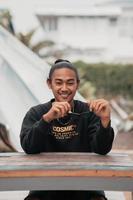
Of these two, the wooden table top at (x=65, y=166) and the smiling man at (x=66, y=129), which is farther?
the smiling man at (x=66, y=129)

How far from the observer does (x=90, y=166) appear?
173cm

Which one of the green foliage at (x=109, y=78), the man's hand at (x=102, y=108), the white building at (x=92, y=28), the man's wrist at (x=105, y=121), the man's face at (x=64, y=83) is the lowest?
the man's wrist at (x=105, y=121)

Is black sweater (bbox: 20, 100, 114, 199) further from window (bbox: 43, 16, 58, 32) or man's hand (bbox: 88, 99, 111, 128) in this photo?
window (bbox: 43, 16, 58, 32)

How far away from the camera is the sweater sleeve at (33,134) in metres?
1.94

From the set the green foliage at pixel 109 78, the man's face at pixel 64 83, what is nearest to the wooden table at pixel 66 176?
the man's face at pixel 64 83

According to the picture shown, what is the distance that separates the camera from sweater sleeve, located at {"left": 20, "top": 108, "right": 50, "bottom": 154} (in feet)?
6.36

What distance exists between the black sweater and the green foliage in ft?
29.6

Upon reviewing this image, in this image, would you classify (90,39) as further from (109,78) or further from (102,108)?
(102,108)

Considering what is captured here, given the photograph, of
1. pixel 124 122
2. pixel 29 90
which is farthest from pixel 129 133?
pixel 29 90

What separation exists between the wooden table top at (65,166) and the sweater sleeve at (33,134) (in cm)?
5

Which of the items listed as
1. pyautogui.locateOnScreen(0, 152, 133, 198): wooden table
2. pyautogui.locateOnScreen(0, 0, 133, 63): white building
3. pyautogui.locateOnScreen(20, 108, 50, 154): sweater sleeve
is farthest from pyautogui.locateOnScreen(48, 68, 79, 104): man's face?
pyautogui.locateOnScreen(0, 0, 133, 63): white building

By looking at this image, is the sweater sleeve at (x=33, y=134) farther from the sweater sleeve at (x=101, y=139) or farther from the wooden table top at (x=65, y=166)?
the sweater sleeve at (x=101, y=139)

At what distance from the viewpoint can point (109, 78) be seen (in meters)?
12.0

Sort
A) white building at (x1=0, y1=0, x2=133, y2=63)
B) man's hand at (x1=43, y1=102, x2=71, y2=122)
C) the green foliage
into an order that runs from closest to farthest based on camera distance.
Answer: man's hand at (x1=43, y1=102, x2=71, y2=122), white building at (x1=0, y1=0, x2=133, y2=63), the green foliage
